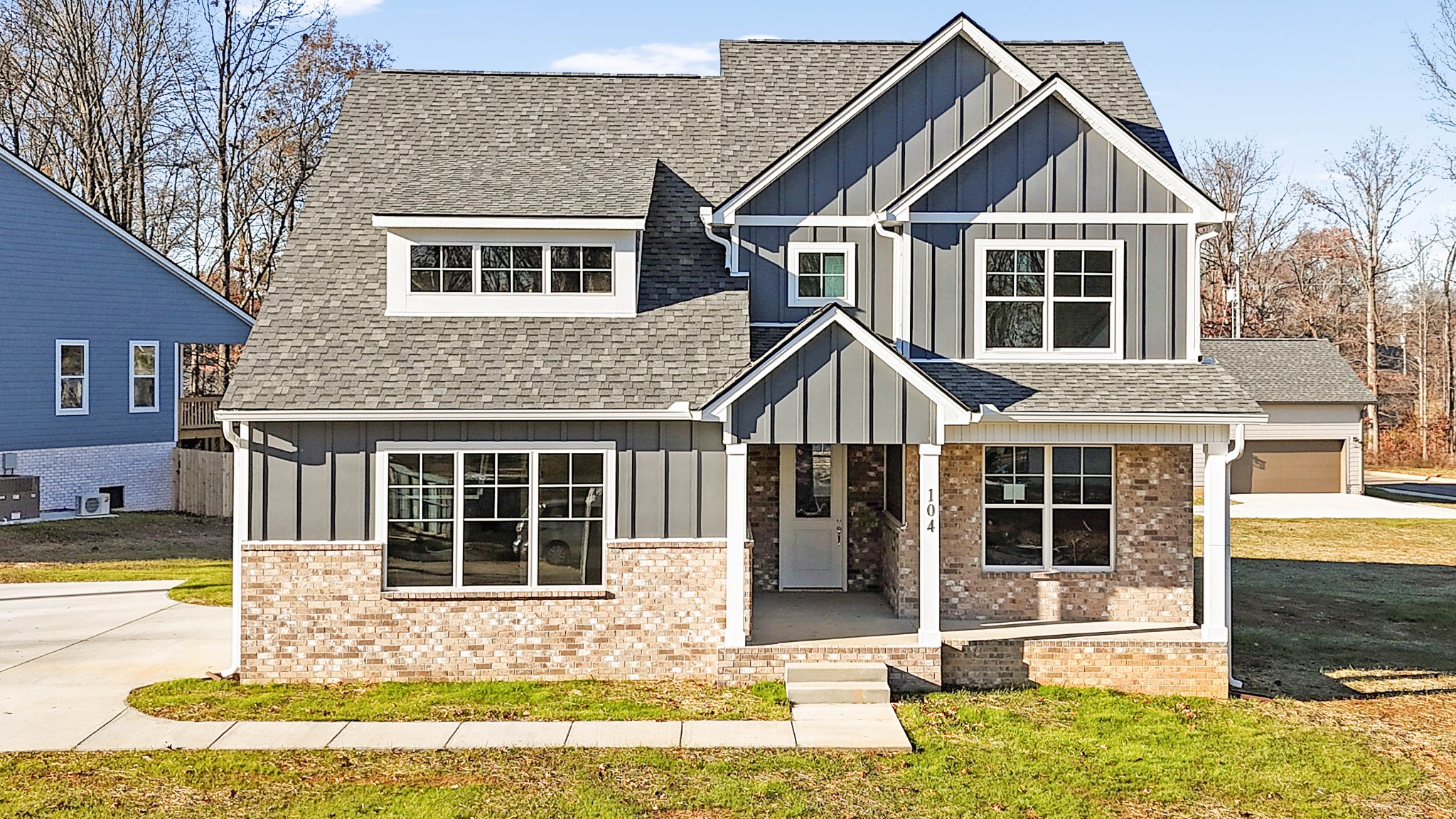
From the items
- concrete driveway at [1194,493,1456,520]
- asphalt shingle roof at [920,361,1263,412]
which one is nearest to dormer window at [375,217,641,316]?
asphalt shingle roof at [920,361,1263,412]

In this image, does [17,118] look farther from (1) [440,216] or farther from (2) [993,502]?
(2) [993,502]

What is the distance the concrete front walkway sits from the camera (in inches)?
397

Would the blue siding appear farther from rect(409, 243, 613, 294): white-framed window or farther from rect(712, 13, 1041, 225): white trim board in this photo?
rect(712, 13, 1041, 225): white trim board

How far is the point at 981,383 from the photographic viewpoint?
1262 cm

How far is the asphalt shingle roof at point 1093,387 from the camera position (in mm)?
12141

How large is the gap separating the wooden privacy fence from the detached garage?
2716 centimetres

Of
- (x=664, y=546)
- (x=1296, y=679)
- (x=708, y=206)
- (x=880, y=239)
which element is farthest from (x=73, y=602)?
→ (x=1296, y=679)

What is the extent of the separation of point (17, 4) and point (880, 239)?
30121 millimetres

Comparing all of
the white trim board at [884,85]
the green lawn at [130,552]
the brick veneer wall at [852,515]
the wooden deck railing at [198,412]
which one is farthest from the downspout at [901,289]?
the wooden deck railing at [198,412]

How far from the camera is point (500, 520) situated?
480 inches

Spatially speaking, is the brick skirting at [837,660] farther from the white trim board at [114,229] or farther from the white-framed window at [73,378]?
the white trim board at [114,229]

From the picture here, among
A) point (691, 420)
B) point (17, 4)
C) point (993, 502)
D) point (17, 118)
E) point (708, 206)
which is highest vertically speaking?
point (17, 4)

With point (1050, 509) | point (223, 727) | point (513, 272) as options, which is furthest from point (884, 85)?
point (223, 727)

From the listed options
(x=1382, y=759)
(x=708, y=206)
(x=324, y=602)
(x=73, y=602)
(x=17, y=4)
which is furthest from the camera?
(x=17, y=4)
